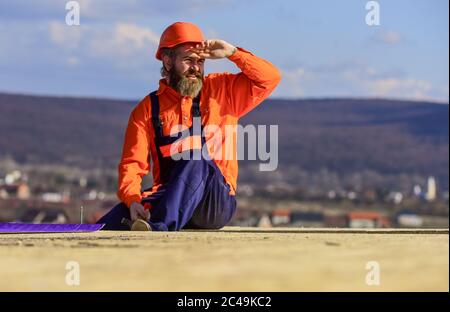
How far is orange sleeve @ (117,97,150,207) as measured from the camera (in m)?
11.6

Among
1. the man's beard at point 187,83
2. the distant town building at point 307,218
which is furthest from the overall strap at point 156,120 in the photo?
the distant town building at point 307,218

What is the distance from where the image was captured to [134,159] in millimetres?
11656

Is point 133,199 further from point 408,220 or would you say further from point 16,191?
point 16,191

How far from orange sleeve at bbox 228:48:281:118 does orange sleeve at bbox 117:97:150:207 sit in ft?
2.82

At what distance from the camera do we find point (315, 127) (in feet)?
601

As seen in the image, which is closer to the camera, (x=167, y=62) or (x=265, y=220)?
(x=167, y=62)

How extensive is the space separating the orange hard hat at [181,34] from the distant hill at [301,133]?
14912cm

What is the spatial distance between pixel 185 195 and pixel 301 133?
546ft

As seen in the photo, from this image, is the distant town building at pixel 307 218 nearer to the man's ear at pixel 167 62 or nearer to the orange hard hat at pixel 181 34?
the man's ear at pixel 167 62

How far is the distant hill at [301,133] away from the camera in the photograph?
6609 inches

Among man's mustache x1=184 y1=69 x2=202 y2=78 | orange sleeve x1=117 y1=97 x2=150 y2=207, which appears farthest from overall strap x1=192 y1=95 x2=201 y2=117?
orange sleeve x1=117 y1=97 x2=150 y2=207

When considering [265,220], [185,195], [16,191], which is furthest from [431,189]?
[185,195]

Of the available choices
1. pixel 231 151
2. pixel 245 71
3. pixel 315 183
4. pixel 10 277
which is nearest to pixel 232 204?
pixel 231 151
